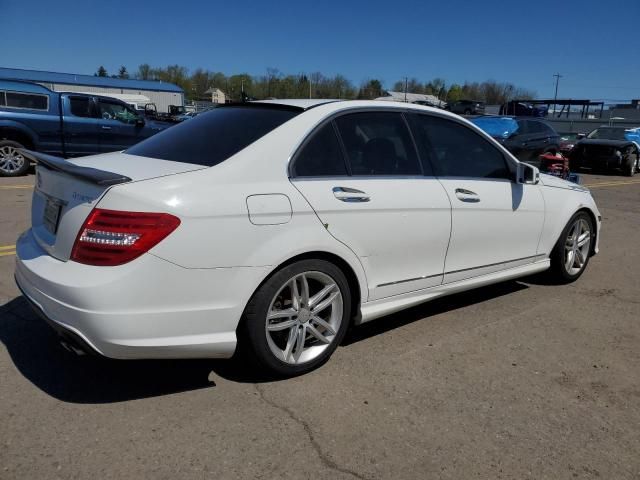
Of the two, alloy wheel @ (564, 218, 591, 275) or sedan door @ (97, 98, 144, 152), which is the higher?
sedan door @ (97, 98, 144, 152)

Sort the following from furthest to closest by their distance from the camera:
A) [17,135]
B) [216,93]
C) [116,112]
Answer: [216,93], [116,112], [17,135]

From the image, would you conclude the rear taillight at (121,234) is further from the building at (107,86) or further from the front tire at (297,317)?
the building at (107,86)

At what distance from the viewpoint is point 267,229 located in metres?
2.82

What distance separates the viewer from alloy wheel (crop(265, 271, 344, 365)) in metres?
3.04

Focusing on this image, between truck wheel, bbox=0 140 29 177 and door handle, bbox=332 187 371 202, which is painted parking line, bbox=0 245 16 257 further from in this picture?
truck wheel, bbox=0 140 29 177

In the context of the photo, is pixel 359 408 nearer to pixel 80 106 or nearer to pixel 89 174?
pixel 89 174

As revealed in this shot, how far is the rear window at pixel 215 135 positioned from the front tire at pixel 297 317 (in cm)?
75

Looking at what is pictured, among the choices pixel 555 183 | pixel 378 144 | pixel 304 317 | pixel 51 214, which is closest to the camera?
pixel 51 214

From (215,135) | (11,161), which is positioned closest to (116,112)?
(11,161)

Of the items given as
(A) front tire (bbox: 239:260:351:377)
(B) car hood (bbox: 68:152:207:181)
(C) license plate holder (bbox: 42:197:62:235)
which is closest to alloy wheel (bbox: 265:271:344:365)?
(A) front tire (bbox: 239:260:351:377)

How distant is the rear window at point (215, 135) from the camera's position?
10.1 feet

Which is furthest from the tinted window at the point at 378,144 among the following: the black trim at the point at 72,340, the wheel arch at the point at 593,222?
the wheel arch at the point at 593,222

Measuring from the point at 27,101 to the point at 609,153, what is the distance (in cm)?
1607

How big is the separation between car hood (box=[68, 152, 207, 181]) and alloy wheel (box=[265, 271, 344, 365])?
0.84 metres
